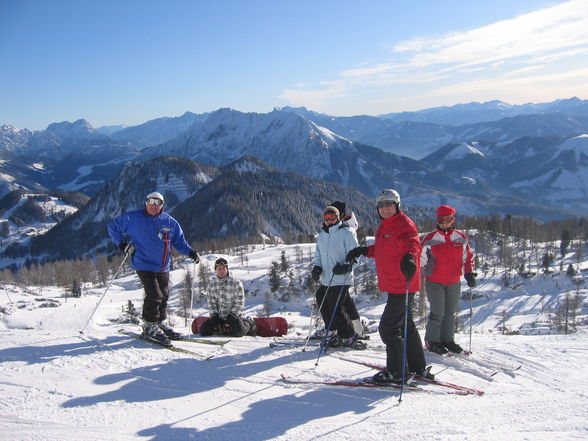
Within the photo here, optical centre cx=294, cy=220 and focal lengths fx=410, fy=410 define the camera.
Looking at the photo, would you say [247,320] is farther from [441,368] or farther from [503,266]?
[503,266]

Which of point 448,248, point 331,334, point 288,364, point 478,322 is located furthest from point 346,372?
point 478,322

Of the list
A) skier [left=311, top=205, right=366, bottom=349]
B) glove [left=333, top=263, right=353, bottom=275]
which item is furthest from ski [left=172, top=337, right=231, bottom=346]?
glove [left=333, top=263, right=353, bottom=275]

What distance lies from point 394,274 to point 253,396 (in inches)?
110

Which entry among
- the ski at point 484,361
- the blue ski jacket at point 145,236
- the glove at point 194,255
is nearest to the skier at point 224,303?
the glove at point 194,255

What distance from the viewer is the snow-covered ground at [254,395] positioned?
16.5 ft

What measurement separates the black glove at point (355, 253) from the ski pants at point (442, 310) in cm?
155

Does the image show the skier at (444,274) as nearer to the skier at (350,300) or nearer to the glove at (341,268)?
the skier at (350,300)

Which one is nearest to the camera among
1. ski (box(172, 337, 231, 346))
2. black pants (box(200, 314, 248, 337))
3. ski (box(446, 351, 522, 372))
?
ski (box(446, 351, 522, 372))

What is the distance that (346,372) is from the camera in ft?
23.2

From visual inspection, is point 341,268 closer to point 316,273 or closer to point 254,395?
point 316,273

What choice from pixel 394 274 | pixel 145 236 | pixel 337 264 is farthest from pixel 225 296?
pixel 394 274

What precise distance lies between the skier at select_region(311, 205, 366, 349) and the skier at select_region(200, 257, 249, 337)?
7.27ft

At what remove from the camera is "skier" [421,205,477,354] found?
7844 millimetres

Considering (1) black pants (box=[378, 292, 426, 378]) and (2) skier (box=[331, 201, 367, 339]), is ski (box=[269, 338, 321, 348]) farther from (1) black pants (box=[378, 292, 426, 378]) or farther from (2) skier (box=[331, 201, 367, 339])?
(1) black pants (box=[378, 292, 426, 378])
